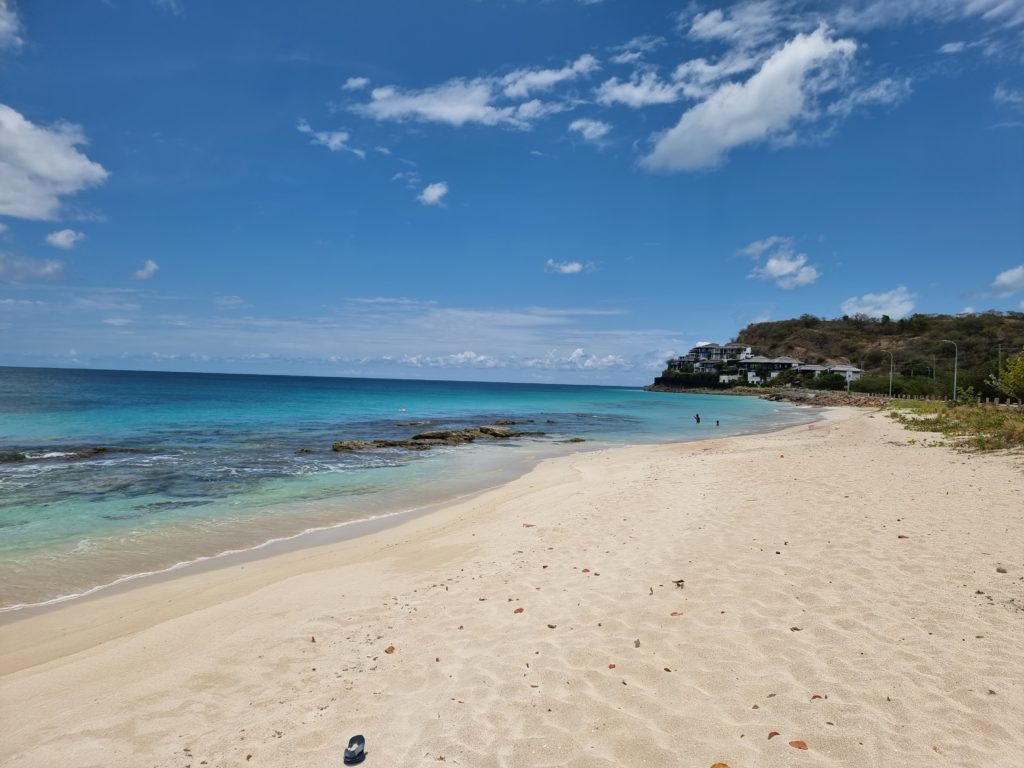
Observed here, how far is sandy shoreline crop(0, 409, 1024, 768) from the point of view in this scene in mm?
3852

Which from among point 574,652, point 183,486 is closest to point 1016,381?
point 574,652

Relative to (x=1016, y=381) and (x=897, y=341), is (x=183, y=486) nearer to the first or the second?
(x=1016, y=381)

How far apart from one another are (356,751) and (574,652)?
212 centimetres

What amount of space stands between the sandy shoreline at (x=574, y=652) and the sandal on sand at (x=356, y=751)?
9cm

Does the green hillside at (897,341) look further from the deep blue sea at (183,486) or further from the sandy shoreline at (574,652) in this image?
the sandy shoreline at (574,652)

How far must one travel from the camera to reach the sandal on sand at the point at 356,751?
145 inches

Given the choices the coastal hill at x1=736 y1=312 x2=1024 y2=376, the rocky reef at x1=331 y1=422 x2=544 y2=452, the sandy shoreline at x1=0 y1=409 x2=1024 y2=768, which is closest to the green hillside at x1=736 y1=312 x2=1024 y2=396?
the coastal hill at x1=736 y1=312 x2=1024 y2=376

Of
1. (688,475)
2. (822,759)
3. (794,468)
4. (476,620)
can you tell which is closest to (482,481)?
(688,475)

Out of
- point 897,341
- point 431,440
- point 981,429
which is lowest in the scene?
point 431,440

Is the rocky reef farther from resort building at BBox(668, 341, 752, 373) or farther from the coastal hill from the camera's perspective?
resort building at BBox(668, 341, 752, 373)

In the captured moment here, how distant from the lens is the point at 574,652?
197 inches

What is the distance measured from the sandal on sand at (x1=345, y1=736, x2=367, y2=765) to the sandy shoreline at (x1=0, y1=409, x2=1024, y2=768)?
9cm

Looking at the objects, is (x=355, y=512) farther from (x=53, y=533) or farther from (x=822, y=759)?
(x=822, y=759)

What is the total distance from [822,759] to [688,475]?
1192 centimetres
